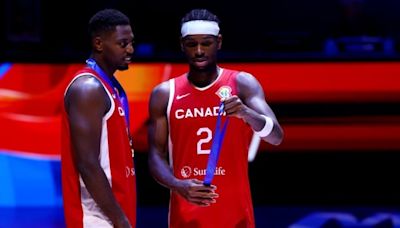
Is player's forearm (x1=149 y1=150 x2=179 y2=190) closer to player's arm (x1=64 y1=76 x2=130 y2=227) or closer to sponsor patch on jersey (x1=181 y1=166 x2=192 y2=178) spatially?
sponsor patch on jersey (x1=181 y1=166 x2=192 y2=178)

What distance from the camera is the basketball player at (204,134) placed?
368cm

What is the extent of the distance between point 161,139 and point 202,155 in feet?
0.70

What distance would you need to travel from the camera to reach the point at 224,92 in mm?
3701

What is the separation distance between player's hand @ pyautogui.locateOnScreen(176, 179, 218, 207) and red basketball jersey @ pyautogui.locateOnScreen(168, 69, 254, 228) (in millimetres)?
168

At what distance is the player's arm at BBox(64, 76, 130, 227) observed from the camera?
3082mm

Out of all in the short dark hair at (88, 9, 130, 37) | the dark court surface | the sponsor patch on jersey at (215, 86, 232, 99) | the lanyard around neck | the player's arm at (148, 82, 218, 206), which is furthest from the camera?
the dark court surface

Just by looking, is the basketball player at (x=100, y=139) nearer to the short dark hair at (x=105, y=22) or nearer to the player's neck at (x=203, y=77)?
the short dark hair at (x=105, y=22)

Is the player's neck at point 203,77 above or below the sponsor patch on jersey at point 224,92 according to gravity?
above

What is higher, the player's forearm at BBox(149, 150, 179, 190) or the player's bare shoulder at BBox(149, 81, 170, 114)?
the player's bare shoulder at BBox(149, 81, 170, 114)

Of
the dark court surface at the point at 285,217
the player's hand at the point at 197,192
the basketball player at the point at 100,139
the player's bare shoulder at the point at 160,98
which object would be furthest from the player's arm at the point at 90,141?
the dark court surface at the point at 285,217

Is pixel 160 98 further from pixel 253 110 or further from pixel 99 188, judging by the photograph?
pixel 99 188

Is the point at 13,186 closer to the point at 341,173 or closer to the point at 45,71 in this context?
the point at 45,71

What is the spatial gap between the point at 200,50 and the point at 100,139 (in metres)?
0.75

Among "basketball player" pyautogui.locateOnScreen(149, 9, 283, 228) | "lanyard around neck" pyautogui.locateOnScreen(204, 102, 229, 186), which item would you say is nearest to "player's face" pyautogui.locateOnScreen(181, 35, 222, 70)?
"basketball player" pyautogui.locateOnScreen(149, 9, 283, 228)
